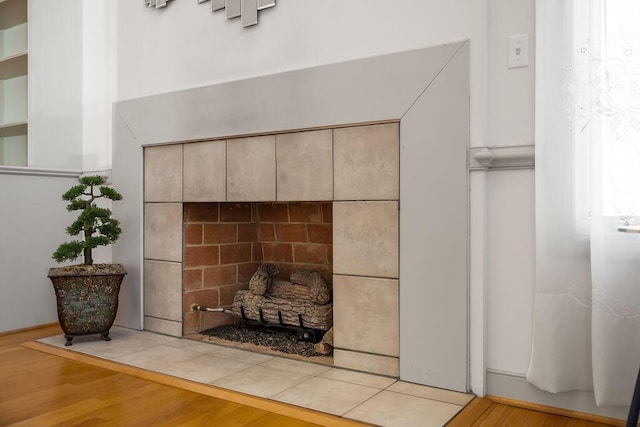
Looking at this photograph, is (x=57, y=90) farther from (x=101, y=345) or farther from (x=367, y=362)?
(x=367, y=362)

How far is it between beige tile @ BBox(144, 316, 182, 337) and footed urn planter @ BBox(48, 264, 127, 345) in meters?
0.26

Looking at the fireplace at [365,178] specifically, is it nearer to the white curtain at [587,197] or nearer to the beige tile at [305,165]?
the beige tile at [305,165]

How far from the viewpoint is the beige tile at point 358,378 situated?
2057 mm

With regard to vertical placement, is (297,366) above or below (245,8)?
below

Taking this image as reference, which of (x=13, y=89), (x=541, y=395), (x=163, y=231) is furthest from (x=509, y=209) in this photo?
(x=13, y=89)

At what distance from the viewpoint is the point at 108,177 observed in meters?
3.16

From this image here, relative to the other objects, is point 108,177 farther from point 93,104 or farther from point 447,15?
point 447,15

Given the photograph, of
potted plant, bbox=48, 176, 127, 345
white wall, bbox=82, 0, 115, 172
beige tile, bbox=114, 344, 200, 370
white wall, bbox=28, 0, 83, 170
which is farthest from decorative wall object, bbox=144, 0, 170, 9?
beige tile, bbox=114, 344, 200, 370

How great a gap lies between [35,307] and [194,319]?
1.01m

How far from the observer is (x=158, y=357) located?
244cm

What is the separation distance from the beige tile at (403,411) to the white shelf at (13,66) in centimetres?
316

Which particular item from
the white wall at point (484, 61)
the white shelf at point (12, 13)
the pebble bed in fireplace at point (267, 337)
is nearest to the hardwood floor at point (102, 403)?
the pebble bed in fireplace at point (267, 337)

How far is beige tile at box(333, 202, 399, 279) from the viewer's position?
2.12 metres

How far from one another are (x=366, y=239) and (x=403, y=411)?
69cm
